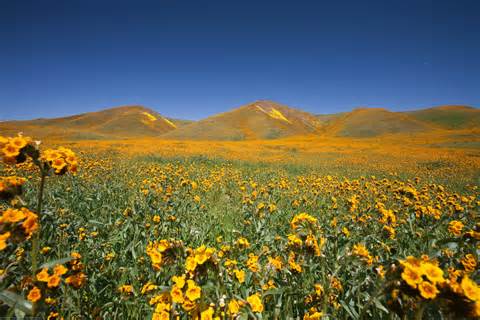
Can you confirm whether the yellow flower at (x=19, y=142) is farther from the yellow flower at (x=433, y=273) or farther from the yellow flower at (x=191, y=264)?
the yellow flower at (x=433, y=273)

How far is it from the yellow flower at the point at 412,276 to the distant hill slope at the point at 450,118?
8916 cm

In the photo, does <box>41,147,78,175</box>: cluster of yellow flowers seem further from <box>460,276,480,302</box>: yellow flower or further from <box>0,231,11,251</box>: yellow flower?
<box>460,276,480,302</box>: yellow flower

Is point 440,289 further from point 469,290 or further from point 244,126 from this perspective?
point 244,126

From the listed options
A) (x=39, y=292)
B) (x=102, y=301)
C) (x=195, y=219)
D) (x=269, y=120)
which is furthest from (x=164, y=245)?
(x=269, y=120)

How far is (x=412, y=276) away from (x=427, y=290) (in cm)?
9

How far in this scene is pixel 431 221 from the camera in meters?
4.01

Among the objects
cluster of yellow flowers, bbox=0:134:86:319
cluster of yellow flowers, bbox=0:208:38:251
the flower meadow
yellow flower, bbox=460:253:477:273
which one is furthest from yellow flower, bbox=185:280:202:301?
yellow flower, bbox=460:253:477:273

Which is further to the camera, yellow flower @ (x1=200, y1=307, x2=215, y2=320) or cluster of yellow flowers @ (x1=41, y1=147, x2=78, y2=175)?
cluster of yellow flowers @ (x1=41, y1=147, x2=78, y2=175)

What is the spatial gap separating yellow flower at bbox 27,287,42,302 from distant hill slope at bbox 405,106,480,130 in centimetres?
9057

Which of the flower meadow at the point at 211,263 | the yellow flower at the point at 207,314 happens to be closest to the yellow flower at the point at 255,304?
the flower meadow at the point at 211,263

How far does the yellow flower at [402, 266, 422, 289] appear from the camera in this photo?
3.90 feet

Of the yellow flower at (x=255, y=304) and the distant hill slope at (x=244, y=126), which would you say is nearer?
the yellow flower at (x=255, y=304)

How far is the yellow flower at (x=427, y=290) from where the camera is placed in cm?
117

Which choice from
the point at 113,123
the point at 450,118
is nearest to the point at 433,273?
the point at 113,123
